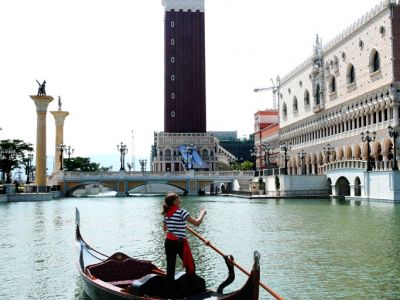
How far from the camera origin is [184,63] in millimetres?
107062

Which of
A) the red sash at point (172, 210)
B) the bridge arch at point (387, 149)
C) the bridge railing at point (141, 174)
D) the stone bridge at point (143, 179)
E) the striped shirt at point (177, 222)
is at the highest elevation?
the bridge arch at point (387, 149)

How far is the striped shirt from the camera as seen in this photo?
372 inches

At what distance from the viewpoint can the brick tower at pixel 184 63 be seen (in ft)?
350

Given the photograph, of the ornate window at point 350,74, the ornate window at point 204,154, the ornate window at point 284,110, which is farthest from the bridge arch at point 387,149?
the ornate window at point 204,154

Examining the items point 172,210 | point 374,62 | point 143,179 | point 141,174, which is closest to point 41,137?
point 141,174

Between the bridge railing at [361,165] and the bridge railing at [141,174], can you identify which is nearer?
the bridge railing at [361,165]

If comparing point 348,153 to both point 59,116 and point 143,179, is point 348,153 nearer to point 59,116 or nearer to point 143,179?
point 143,179

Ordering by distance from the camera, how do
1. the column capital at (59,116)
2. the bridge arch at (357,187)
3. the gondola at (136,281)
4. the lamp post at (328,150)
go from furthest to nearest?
the column capital at (59,116), the lamp post at (328,150), the bridge arch at (357,187), the gondola at (136,281)

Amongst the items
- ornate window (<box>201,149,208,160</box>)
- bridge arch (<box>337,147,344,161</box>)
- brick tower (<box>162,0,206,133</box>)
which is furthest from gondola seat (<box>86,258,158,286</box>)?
ornate window (<box>201,149,208,160</box>)

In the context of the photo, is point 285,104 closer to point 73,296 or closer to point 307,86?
point 307,86

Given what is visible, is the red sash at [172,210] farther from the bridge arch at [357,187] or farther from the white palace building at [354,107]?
the bridge arch at [357,187]

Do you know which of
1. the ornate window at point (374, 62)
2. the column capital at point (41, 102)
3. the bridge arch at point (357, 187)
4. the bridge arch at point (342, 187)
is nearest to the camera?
the bridge arch at point (357, 187)

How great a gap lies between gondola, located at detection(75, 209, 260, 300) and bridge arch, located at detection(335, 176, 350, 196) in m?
46.9

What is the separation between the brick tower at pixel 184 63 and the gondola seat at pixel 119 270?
95408 millimetres
